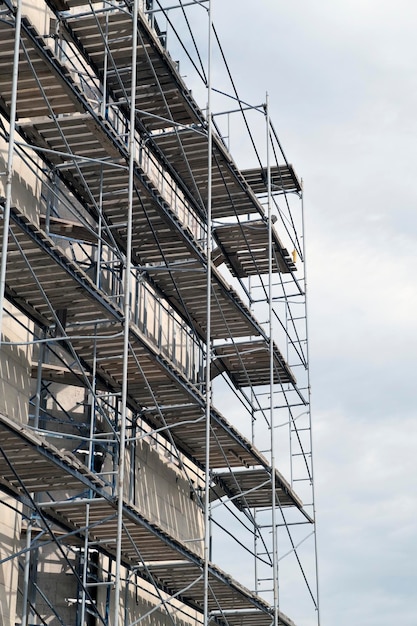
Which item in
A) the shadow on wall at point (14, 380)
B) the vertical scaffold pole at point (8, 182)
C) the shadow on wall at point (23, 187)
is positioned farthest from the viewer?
the shadow on wall at point (23, 187)

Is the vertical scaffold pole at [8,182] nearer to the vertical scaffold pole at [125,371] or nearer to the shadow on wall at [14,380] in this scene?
the vertical scaffold pole at [125,371]

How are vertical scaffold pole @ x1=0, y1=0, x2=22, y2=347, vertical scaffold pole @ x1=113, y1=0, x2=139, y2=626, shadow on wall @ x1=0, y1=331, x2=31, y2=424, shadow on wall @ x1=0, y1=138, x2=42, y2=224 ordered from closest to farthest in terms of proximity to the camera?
vertical scaffold pole @ x1=0, y1=0, x2=22, y2=347 < vertical scaffold pole @ x1=113, y1=0, x2=139, y2=626 < shadow on wall @ x1=0, y1=331, x2=31, y2=424 < shadow on wall @ x1=0, y1=138, x2=42, y2=224

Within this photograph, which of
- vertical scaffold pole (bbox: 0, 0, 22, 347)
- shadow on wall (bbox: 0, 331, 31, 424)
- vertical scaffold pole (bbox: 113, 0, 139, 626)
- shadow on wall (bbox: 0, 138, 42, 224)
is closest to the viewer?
vertical scaffold pole (bbox: 0, 0, 22, 347)

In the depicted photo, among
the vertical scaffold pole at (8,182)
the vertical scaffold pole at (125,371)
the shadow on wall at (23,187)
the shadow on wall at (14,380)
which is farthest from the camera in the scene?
the shadow on wall at (23,187)

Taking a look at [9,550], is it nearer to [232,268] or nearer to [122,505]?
[122,505]

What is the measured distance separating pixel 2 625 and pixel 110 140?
832 centimetres

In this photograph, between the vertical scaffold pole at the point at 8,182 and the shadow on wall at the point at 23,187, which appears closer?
the vertical scaffold pole at the point at 8,182

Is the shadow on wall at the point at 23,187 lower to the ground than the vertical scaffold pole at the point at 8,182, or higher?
higher

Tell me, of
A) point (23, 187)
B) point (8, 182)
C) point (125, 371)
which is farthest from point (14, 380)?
point (8, 182)

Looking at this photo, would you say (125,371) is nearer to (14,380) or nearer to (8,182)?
(14,380)

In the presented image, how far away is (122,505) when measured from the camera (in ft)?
62.8

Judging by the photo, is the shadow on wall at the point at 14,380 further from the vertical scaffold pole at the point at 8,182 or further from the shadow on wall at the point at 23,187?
the vertical scaffold pole at the point at 8,182

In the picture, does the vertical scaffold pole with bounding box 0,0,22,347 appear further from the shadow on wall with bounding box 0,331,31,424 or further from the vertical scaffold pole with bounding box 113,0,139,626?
the shadow on wall with bounding box 0,331,31,424

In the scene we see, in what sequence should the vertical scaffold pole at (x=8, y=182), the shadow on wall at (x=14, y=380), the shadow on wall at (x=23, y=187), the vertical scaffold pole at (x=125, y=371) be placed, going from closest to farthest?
the vertical scaffold pole at (x=8, y=182)
the vertical scaffold pole at (x=125, y=371)
the shadow on wall at (x=14, y=380)
the shadow on wall at (x=23, y=187)
